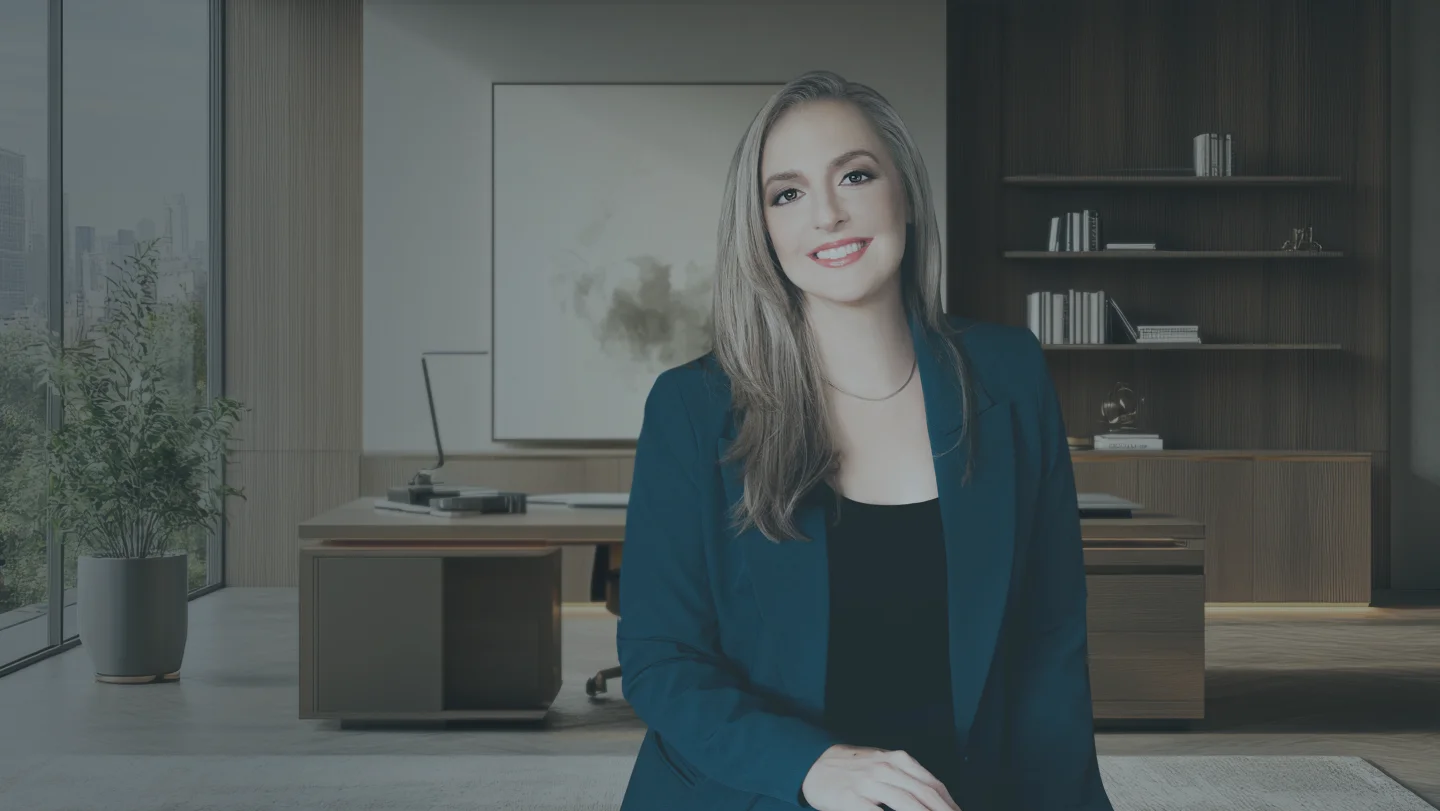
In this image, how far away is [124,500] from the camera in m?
4.82

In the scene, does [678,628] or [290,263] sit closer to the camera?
[678,628]

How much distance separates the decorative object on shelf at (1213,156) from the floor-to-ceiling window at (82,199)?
495 cm

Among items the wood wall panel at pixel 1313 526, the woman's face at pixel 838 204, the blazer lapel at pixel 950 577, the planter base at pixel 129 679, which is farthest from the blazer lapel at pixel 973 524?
the wood wall panel at pixel 1313 526

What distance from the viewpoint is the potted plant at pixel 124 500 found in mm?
4777

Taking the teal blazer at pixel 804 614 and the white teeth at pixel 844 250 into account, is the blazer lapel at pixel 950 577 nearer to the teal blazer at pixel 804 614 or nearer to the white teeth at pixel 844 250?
the teal blazer at pixel 804 614

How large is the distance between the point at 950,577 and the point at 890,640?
0.07 m

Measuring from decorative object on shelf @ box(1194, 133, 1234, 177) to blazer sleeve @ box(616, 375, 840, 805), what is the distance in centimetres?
627

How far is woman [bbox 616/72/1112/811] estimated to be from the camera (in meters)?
1.08

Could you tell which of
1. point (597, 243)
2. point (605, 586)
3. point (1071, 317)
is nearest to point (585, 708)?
point (605, 586)

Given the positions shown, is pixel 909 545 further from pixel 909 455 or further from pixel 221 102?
pixel 221 102

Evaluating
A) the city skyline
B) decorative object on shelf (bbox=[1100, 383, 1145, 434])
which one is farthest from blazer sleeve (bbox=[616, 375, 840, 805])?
decorative object on shelf (bbox=[1100, 383, 1145, 434])

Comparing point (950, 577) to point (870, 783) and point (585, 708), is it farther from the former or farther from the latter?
point (585, 708)

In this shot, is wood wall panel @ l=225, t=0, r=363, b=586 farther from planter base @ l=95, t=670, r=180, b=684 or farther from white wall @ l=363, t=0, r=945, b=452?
planter base @ l=95, t=670, r=180, b=684

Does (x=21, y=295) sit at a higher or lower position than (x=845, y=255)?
higher
